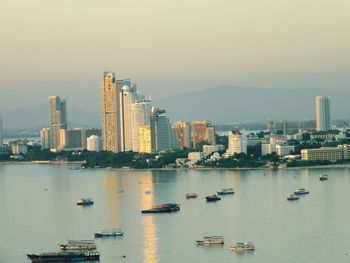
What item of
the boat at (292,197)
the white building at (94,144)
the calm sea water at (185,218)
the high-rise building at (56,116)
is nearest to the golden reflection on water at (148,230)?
the calm sea water at (185,218)

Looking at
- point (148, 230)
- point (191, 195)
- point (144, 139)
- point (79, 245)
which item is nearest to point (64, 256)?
point (79, 245)

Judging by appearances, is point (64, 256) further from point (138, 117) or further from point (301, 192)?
point (138, 117)

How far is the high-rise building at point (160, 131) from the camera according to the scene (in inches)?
1114

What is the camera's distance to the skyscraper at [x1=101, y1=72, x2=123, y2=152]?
3023 cm

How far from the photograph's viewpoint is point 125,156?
2656 cm

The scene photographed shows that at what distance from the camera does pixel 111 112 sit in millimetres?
30656

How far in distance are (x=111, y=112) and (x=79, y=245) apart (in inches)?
805

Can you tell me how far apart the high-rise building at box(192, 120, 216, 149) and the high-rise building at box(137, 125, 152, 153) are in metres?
1.54

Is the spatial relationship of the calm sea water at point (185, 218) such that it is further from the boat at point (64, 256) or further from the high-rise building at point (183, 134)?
the high-rise building at point (183, 134)

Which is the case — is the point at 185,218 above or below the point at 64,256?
above

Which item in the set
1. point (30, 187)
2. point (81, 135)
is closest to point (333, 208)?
point (30, 187)

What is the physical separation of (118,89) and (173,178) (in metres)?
10.8

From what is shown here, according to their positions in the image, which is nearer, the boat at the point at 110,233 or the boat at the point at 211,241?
the boat at the point at 211,241

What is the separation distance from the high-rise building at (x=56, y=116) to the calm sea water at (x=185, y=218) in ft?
56.0
